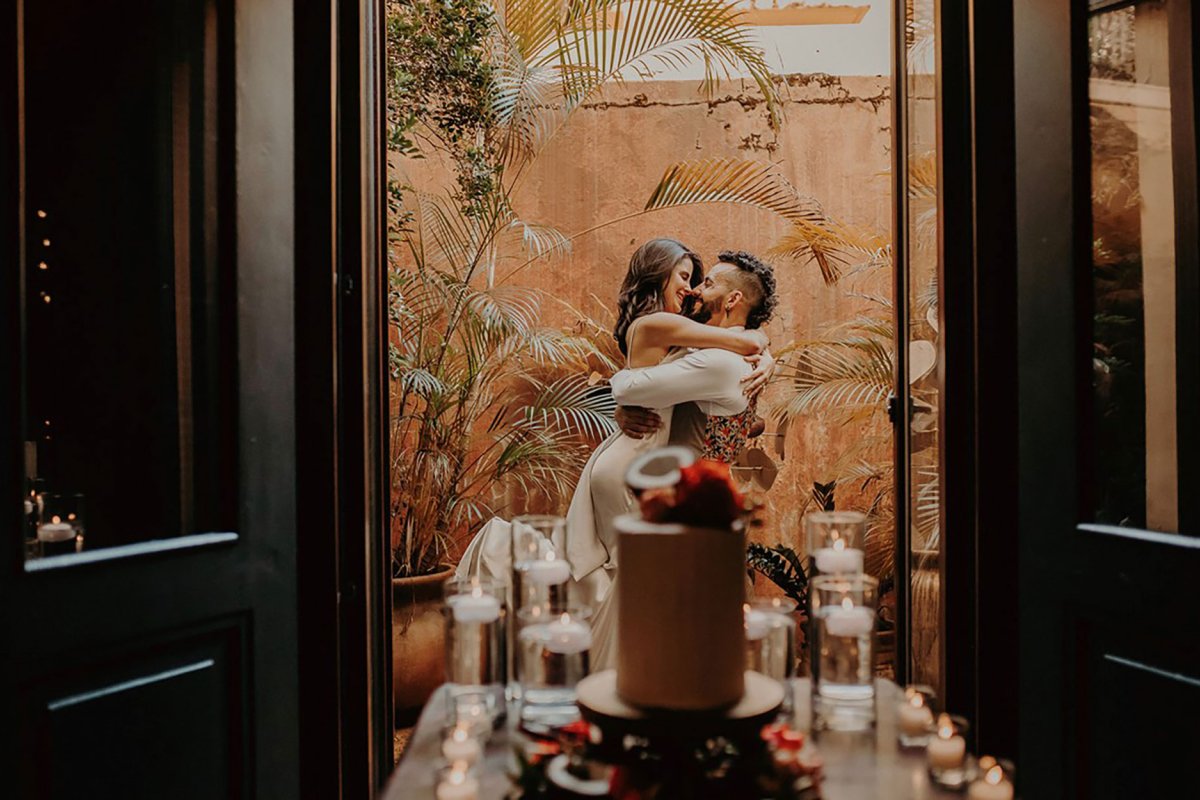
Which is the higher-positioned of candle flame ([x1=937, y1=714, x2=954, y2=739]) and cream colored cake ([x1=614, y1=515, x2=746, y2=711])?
cream colored cake ([x1=614, y1=515, x2=746, y2=711])

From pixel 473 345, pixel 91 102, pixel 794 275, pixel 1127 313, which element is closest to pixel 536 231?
pixel 473 345

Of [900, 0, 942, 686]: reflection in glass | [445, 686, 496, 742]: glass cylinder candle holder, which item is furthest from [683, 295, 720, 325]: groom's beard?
[445, 686, 496, 742]: glass cylinder candle holder

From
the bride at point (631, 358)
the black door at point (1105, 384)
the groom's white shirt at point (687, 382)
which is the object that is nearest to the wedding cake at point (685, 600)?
the black door at point (1105, 384)

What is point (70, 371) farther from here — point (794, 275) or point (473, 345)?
point (794, 275)

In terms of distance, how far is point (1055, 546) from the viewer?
1.62 metres

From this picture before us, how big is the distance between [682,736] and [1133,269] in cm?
119

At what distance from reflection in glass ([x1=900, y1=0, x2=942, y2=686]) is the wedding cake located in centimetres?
97

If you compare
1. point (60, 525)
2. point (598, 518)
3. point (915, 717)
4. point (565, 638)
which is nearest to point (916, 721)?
point (915, 717)

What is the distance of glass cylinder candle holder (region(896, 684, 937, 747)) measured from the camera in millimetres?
1113

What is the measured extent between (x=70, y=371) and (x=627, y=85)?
290cm

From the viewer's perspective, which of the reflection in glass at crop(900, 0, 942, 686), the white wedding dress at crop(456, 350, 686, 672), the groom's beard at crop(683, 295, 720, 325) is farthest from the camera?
the groom's beard at crop(683, 295, 720, 325)

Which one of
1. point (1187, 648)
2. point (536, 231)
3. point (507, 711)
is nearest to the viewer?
point (507, 711)

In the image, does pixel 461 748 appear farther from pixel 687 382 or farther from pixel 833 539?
pixel 687 382

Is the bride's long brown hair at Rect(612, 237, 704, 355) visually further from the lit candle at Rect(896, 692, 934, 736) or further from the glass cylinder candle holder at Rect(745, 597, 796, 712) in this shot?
the lit candle at Rect(896, 692, 934, 736)
